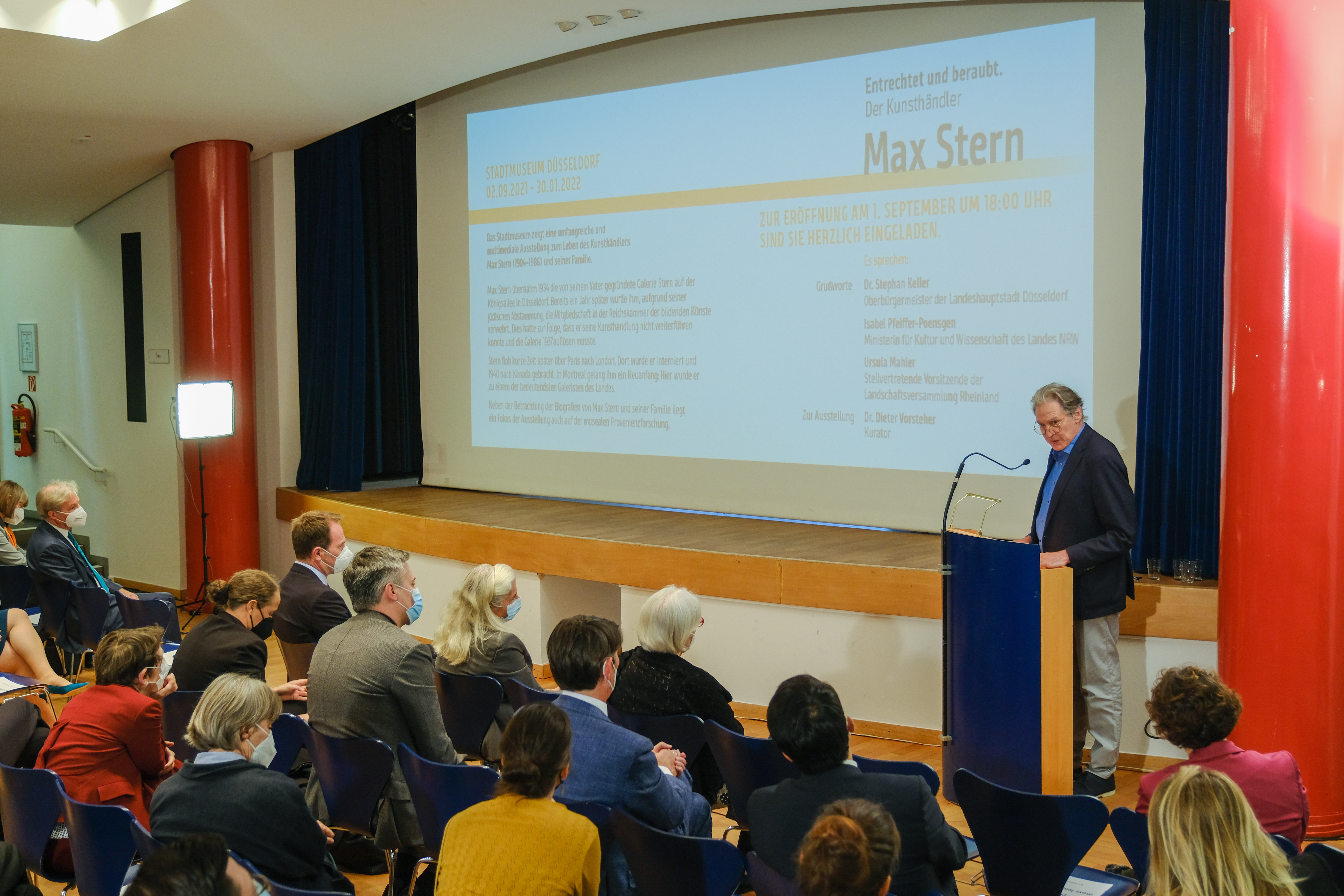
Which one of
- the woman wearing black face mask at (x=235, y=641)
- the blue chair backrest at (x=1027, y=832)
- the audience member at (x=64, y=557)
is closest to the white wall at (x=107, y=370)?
the audience member at (x=64, y=557)

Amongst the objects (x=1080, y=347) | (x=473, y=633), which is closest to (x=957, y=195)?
(x=1080, y=347)

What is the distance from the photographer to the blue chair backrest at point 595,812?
8.00 feet

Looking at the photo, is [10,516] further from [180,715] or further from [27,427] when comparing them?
[27,427]

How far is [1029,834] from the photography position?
242 cm

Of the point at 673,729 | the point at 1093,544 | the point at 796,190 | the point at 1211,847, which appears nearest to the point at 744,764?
the point at 673,729

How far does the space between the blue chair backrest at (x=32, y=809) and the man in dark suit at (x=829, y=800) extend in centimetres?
162

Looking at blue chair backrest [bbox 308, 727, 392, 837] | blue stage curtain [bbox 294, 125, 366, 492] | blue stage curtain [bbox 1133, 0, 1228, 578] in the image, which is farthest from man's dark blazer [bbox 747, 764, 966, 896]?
blue stage curtain [bbox 294, 125, 366, 492]

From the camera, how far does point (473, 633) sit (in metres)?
3.80

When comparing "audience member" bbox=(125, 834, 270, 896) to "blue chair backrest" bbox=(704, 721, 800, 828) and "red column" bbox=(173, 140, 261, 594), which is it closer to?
"blue chair backrest" bbox=(704, 721, 800, 828)

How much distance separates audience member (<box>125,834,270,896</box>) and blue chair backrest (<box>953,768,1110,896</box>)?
1526 mm

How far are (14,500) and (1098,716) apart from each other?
5226mm

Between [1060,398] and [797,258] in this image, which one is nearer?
[1060,398]

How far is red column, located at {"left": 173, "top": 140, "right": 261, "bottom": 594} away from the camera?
23.7ft

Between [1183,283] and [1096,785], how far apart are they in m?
2.04
